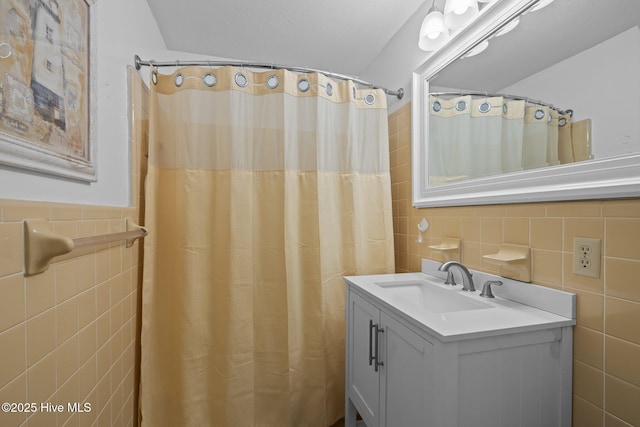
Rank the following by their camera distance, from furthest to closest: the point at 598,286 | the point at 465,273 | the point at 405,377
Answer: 1. the point at 465,273
2. the point at 405,377
3. the point at 598,286

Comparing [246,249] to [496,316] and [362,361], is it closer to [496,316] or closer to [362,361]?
[362,361]

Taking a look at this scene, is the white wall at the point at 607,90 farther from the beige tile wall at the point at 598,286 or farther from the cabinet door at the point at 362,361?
the cabinet door at the point at 362,361

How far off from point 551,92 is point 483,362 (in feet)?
2.75

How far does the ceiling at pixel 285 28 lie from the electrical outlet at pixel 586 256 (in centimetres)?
140

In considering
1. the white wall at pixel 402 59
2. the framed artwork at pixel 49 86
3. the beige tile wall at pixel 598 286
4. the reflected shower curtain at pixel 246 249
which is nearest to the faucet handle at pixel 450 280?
the beige tile wall at pixel 598 286

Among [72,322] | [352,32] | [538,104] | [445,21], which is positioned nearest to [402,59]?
[352,32]

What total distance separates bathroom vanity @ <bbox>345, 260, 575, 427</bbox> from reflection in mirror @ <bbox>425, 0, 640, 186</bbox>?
17.4 inches

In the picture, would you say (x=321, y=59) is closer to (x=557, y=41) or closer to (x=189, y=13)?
(x=189, y=13)

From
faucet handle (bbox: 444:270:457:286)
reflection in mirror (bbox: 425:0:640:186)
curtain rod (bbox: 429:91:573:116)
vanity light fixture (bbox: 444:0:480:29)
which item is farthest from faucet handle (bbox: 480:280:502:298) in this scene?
vanity light fixture (bbox: 444:0:480:29)

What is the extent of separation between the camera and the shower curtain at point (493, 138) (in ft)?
2.70

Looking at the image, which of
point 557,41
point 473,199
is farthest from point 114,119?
Result: point 557,41

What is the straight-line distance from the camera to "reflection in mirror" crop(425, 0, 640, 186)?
2.22 feet

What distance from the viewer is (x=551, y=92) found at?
84 cm

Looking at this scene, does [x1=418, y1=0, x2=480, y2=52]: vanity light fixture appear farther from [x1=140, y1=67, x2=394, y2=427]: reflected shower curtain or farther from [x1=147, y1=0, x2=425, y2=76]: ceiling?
[x1=140, y1=67, x2=394, y2=427]: reflected shower curtain
